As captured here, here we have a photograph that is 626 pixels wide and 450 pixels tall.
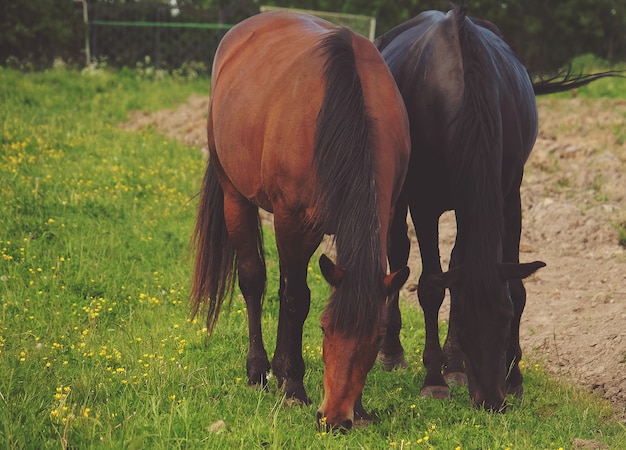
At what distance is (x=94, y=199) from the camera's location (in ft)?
27.0

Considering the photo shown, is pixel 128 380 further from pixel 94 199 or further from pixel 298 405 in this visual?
pixel 94 199

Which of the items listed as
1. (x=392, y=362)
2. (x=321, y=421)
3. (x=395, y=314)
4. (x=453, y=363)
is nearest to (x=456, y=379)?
(x=453, y=363)

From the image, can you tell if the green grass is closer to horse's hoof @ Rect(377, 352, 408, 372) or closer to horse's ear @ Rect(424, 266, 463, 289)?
horse's hoof @ Rect(377, 352, 408, 372)

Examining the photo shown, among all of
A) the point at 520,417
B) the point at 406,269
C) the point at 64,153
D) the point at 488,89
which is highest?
the point at 488,89

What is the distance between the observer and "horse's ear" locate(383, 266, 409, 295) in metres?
3.85

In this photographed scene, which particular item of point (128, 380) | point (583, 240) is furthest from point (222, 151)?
point (583, 240)

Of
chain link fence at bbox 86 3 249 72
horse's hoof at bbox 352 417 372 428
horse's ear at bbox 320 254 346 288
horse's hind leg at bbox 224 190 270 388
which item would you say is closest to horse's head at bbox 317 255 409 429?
horse's ear at bbox 320 254 346 288

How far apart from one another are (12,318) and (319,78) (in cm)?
266

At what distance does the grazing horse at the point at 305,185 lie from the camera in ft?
12.5

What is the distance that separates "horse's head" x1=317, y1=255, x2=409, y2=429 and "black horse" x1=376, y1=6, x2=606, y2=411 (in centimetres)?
22

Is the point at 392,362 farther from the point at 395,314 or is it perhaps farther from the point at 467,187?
the point at 467,187

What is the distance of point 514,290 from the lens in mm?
5133

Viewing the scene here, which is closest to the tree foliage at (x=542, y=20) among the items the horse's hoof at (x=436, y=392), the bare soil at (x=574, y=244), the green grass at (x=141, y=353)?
the bare soil at (x=574, y=244)

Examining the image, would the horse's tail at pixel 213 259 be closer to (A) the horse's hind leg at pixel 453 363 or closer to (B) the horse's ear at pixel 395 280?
(A) the horse's hind leg at pixel 453 363
